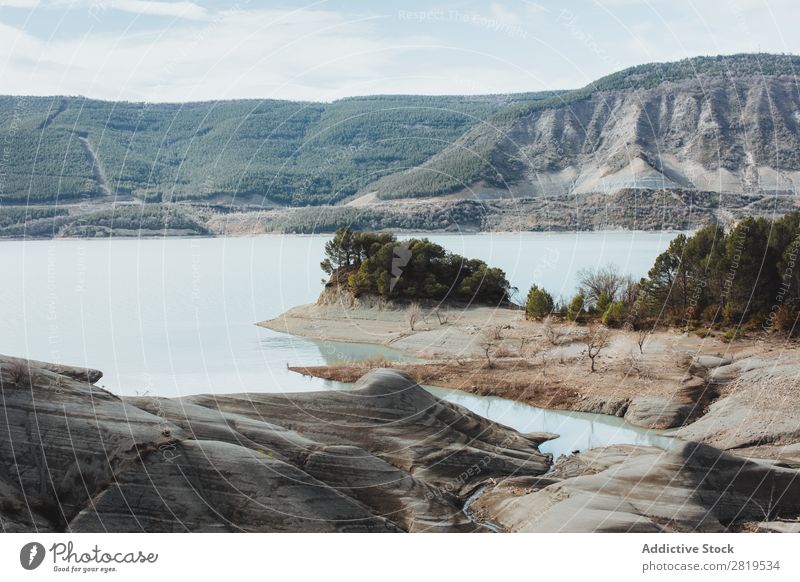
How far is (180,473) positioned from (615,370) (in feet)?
77.4

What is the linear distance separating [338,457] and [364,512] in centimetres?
176

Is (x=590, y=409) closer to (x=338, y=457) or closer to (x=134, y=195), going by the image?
(x=338, y=457)

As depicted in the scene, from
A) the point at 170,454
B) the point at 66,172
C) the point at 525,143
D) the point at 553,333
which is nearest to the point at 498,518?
the point at 170,454

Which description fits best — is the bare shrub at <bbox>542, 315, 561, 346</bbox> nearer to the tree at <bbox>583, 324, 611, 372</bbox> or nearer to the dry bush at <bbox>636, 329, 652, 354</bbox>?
the tree at <bbox>583, 324, 611, 372</bbox>

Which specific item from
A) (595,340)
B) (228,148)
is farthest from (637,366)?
(228,148)

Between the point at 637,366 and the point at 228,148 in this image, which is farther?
the point at 228,148

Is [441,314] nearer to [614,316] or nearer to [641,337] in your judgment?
[614,316]

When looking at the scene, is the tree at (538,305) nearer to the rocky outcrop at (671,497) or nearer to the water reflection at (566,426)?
the water reflection at (566,426)

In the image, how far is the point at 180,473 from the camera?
14.0 m

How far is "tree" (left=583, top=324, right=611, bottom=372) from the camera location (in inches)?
1390

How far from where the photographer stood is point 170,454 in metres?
14.3

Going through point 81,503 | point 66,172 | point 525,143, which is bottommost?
point 81,503

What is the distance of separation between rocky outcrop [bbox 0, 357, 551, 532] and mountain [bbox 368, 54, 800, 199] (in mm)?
70124

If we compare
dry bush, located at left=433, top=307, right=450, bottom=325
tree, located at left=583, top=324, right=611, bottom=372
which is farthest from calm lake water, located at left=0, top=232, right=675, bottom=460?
tree, located at left=583, top=324, right=611, bottom=372
